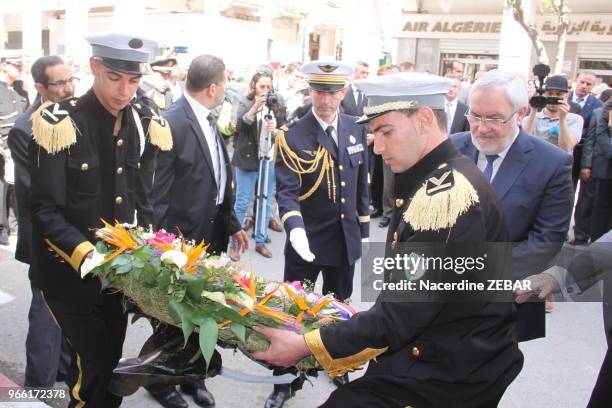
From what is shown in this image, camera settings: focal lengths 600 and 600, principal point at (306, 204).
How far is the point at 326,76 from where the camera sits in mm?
4031

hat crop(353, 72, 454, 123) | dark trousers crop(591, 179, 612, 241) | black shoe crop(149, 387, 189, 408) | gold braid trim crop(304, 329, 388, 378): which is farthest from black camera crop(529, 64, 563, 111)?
gold braid trim crop(304, 329, 388, 378)

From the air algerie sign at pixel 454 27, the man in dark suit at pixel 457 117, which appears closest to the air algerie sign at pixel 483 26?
the air algerie sign at pixel 454 27

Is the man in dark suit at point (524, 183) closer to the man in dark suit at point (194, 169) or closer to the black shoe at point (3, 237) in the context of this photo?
the man in dark suit at point (194, 169)

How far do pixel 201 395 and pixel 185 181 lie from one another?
137cm

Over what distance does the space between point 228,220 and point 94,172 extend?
1.42 metres

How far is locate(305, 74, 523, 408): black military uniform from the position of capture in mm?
1955

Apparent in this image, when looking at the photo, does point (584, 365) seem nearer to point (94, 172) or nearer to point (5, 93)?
point (94, 172)

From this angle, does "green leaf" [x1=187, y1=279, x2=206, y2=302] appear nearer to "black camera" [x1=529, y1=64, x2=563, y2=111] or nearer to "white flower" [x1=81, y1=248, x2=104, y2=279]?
"white flower" [x1=81, y1=248, x2=104, y2=279]

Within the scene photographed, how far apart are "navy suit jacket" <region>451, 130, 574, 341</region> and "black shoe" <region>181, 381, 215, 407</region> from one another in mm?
1975

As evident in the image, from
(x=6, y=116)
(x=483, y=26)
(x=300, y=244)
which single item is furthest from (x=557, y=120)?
(x=483, y=26)

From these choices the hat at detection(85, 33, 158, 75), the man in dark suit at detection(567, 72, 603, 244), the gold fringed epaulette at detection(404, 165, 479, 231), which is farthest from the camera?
the man in dark suit at detection(567, 72, 603, 244)

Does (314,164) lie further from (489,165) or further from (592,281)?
(592,281)

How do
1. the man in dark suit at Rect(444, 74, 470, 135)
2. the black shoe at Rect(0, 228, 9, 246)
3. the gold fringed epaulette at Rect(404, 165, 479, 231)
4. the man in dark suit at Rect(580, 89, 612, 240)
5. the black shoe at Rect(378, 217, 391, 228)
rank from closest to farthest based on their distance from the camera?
the gold fringed epaulette at Rect(404, 165, 479, 231), the black shoe at Rect(0, 228, 9, 246), the man in dark suit at Rect(580, 89, 612, 240), the man in dark suit at Rect(444, 74, 470, 135), the black shoe at Rect(378, 217, 391, 228)

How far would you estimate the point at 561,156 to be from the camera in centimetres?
301
